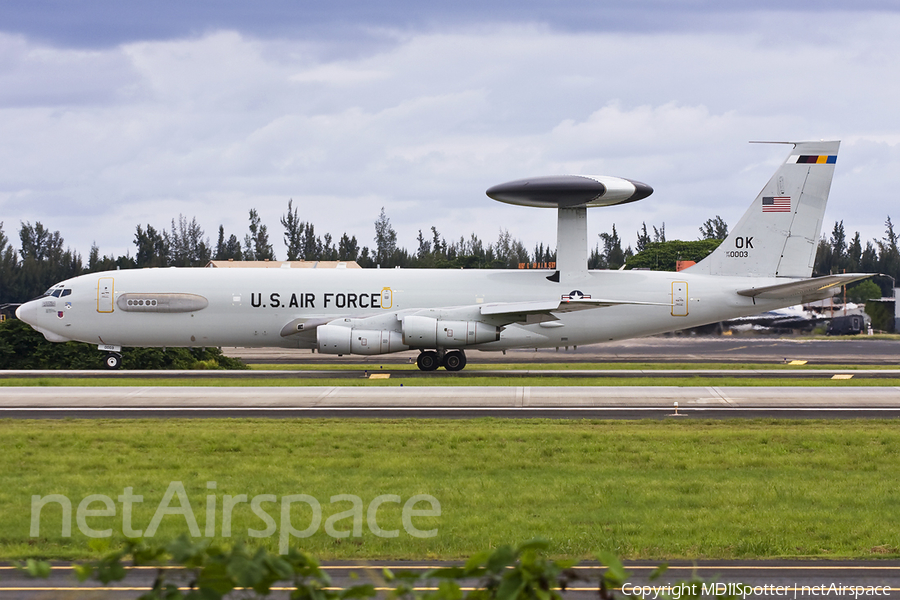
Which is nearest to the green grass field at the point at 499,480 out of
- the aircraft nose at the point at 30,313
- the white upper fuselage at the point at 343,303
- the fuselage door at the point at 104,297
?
the white upper fuselage at the point at 343,303

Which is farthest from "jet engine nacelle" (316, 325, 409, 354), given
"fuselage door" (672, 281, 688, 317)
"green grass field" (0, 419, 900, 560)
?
"green grass field" (0, 419, 900, 560)

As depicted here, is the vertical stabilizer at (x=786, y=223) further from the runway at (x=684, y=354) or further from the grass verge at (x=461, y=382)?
the runway at (x=684, y=354)

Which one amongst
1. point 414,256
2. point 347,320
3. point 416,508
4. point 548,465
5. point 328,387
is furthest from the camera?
point 414,256

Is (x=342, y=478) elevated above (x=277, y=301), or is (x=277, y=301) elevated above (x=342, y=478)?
(x=277, y=301)

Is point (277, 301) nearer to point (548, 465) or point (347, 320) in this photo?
point (347, 320)

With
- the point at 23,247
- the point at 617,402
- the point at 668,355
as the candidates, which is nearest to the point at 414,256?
the point at 23,247

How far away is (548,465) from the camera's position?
53.7 feet

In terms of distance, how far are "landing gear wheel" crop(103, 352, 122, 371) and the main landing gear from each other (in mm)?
13352

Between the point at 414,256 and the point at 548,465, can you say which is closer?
the point at 548,465

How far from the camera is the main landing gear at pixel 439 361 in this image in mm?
38062

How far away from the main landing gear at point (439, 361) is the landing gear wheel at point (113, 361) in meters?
13.4

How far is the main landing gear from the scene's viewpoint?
3806 centimetres

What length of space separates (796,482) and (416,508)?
21.8ft

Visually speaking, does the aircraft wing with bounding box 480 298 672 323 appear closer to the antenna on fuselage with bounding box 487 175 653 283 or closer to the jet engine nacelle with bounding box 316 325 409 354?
the antenna on fuselage with bounding box 487 175 653 283
